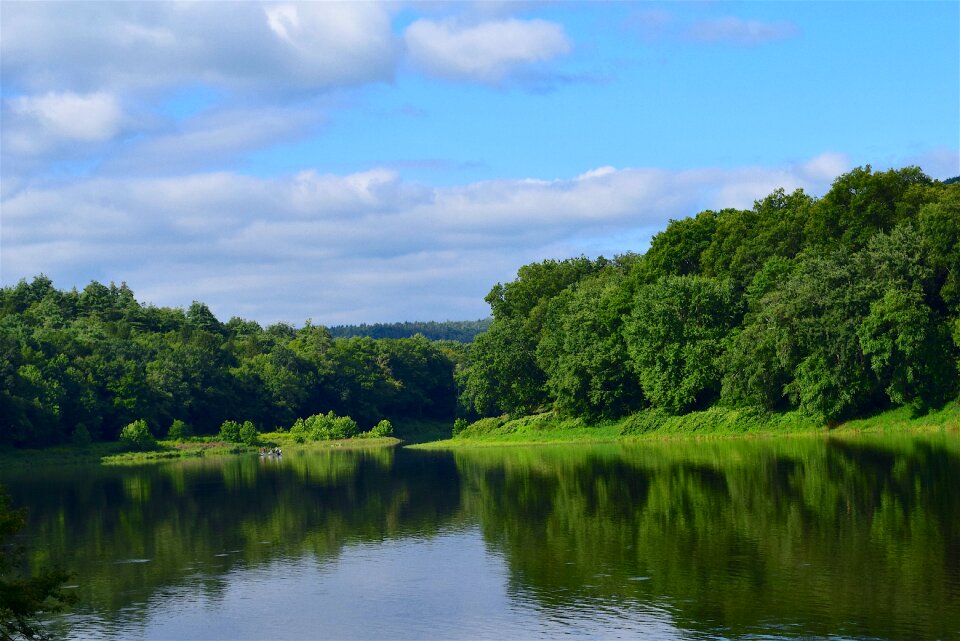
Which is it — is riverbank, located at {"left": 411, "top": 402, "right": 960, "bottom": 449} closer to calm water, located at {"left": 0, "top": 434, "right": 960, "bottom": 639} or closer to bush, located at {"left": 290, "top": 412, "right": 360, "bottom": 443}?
calm water, located at {"left": 0, "top": 434, "right": 960, "bottom": 639}

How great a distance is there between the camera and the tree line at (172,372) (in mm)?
117125

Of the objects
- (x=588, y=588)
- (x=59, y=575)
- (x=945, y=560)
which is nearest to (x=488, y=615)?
(x=588, y=588)

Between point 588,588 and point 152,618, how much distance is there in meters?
12.3

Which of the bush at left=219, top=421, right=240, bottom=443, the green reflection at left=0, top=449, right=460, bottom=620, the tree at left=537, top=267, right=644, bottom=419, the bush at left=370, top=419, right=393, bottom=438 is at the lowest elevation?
the green reflection at left=0, top=449, right=460, bottom=620

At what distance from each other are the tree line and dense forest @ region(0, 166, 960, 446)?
12.9 inches

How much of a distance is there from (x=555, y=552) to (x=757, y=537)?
680 cm

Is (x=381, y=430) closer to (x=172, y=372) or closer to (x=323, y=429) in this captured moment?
(x=323, y=429)

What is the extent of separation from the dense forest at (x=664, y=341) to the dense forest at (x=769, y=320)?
17cm

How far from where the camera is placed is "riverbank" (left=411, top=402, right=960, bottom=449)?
223ft

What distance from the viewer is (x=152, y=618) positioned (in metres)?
28.6

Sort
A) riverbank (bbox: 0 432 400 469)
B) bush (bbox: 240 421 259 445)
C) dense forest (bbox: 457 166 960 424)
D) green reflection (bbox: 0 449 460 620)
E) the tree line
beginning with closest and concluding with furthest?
green reflection (bbox: 0 449 460 620) < dense forest (bbox: 457 166 960 424) < riverbank (bbox: 0 432 400 469) < the tree line < bush (bbox: 240 421 259 445)

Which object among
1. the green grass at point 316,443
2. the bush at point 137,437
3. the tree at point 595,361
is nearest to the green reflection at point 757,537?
the tree at point 595,361

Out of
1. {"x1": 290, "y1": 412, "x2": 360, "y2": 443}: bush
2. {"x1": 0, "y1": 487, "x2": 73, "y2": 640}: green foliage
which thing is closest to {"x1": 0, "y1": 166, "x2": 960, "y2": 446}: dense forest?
{"x1": 290, "y1": 412, "x2": 360, "y2": 443}: bush

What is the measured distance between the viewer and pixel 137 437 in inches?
4707
